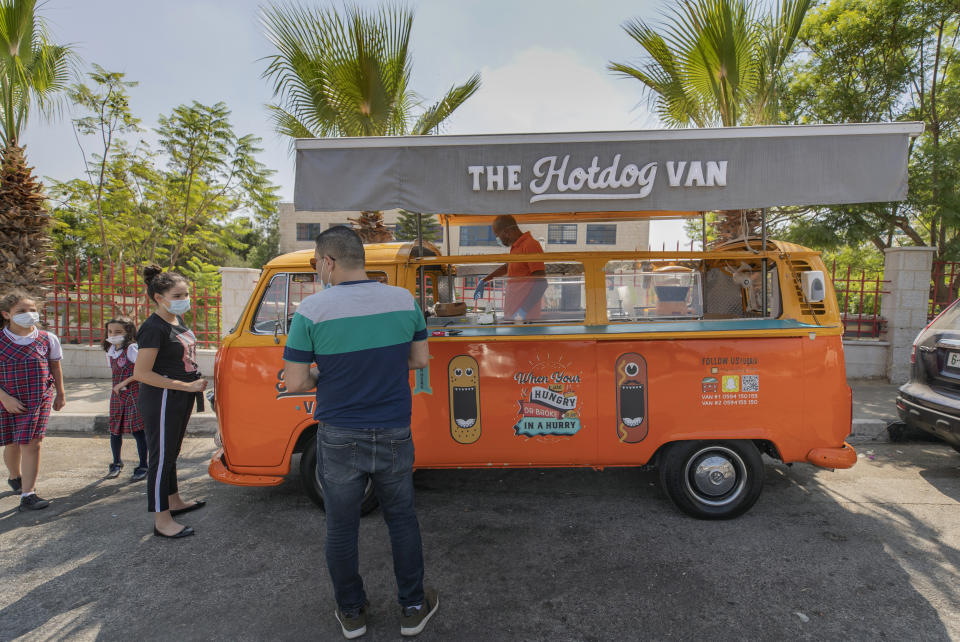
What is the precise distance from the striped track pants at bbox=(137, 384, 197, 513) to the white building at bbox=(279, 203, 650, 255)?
77.6 ft

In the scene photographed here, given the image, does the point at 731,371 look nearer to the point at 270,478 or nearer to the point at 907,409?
the point at 907,409

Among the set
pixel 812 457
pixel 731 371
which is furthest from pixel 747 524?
pixel 731 371

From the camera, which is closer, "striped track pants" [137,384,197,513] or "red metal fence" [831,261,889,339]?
"striped track pants" [137,384,197,513]

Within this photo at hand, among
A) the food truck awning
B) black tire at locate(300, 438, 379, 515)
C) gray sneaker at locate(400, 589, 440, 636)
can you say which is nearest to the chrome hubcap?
the food truck awning

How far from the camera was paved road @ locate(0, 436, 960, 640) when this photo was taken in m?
2.62

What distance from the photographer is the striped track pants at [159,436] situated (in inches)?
138

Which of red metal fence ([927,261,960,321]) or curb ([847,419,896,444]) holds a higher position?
red metal fence ([927,261,960,321])

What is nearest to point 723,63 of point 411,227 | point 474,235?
point 411,227

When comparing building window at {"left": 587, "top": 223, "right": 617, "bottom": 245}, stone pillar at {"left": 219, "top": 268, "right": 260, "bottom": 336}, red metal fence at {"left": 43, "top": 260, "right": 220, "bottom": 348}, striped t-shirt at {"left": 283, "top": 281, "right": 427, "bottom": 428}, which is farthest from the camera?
building window at {"left": 587, "top": 223, "right": 617, "bottom": 245}

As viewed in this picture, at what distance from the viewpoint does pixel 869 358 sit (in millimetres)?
7949

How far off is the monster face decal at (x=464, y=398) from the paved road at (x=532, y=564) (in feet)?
2.35

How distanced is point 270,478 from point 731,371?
143 inches

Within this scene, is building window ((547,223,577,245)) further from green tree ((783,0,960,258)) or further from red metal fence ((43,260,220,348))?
red metal fence ((43,260,220,348))

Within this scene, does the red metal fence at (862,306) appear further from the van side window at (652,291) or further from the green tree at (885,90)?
the van side window at (652,291)
